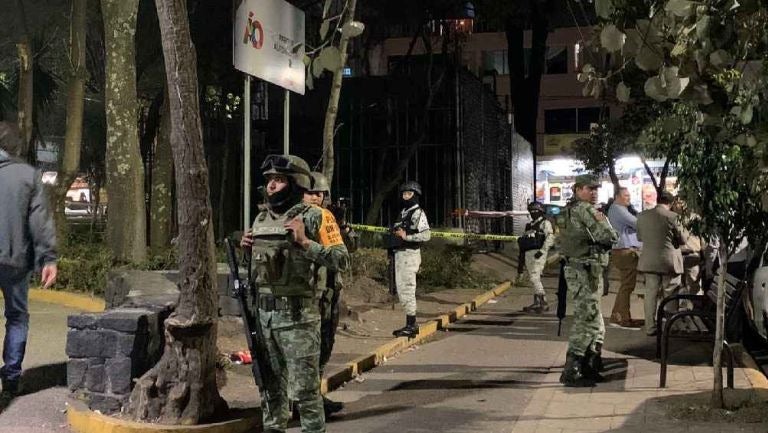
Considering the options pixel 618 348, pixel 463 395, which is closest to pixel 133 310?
pixel 463 395

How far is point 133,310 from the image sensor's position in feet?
18.4

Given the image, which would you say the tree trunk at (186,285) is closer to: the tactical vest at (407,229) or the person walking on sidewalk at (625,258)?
the tactical vest at (407,229)

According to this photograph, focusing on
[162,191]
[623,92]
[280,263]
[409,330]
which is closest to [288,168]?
[280,263]

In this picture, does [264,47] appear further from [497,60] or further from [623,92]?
[497,60]

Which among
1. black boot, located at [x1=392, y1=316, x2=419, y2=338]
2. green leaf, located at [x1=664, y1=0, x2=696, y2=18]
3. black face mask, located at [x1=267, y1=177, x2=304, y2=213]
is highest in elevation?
green leaf, located at [x1=664, y1=0, x2=696, y2=18]

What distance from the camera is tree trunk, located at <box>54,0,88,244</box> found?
462 inches

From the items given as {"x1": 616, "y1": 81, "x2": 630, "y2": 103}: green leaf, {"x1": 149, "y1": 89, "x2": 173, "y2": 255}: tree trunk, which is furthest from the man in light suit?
{"x1": 149, "y1": 89, "x2": 173, "y2": 255}: tree trunk

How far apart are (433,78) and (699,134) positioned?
13696 millimetres

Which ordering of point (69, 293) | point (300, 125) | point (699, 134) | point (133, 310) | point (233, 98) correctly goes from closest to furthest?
point (699, 134), point (133, 310), point (69, 293), point (233, 98), point (300, 125)

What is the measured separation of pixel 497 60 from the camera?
50.1 metres

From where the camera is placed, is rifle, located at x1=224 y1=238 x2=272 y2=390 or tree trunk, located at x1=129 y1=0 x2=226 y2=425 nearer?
rifle, located at x1=224 y1=238 x2=272 y2=390

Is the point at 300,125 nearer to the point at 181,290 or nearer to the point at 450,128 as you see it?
the point at 450,128

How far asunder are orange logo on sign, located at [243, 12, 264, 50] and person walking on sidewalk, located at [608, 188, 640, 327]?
5.07 m

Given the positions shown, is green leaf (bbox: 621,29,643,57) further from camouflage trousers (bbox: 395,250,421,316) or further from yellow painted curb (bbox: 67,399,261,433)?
camouflage trousers (bbox: 395,250,421,316)
